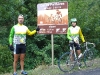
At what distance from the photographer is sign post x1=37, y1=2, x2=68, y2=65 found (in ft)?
35.2

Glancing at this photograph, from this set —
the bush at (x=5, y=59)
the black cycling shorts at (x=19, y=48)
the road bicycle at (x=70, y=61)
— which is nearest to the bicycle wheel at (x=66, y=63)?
the road bicycle at (x=70, y=61)

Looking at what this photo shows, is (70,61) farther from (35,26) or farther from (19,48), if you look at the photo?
(35,26)

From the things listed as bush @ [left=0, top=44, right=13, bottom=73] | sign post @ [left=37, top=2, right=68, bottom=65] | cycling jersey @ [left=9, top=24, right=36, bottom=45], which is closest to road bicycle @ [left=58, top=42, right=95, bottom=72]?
sign post @ [left=37, top=2, right=68, bottom=65]

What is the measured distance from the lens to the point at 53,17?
10.9m

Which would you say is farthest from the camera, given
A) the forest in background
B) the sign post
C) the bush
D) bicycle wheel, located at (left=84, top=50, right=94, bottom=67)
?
the forest in background

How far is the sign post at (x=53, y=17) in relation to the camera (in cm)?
1073

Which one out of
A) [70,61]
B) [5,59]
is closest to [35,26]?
[5,59]

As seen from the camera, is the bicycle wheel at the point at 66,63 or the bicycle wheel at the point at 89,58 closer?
the bicycle wheel at the point at 66,63

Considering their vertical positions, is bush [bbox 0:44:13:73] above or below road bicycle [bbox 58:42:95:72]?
below

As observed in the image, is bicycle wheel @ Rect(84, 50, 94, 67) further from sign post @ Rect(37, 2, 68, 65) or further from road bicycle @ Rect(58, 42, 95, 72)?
sign post @ Rect(37, 2, 68, 65)

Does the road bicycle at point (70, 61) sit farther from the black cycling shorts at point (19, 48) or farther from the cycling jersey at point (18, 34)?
the cycling jersey at point (18, 34)

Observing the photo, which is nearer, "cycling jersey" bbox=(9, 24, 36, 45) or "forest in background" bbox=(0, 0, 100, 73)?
"cycling jersey" bbox=(9, 24, 36, 45)

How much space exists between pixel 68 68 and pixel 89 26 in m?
10.6

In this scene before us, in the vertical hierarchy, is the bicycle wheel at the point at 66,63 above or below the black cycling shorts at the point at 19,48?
below
